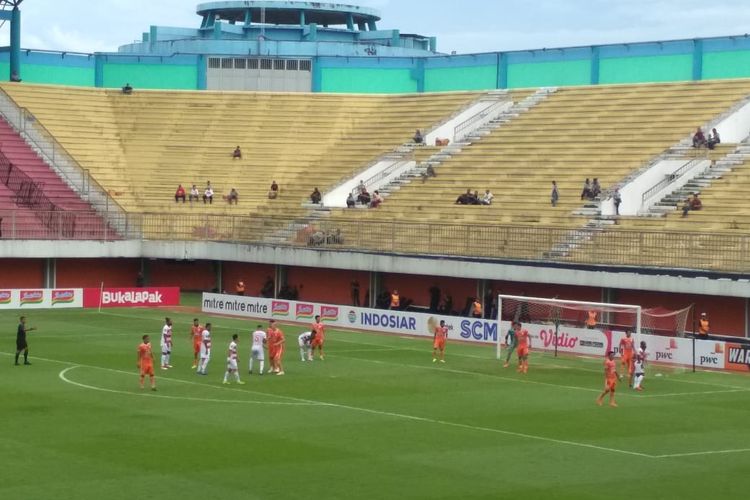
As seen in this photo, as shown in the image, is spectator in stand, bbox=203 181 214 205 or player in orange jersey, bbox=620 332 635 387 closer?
player in orange jersey, bbox=620 332 635 387

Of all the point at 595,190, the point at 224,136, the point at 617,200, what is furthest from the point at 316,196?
the point at 617,200

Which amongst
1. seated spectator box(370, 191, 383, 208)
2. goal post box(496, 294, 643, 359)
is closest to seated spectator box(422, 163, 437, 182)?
seated spectator box(370, 191, 383, 208)

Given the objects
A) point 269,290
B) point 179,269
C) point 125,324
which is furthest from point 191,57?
point 125,324

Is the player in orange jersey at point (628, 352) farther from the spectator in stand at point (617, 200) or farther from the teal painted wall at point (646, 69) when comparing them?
the teal painted wall at point (646, 69)

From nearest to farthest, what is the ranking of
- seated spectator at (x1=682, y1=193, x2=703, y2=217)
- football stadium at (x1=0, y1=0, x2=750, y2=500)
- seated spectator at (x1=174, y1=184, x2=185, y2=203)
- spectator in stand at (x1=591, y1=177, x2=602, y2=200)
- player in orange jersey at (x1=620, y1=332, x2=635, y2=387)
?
football stadium at (x1=0, y1=0, x2=750, y2=500)
player in orange jersey at (x1=620, y1=332, x2=635, y2=387)
seated spectator at (x1=682, y1=193, x2=703, y2=217)
spectator in stand at (x1=591, y1=177, x2=602, y2=200)
seated spectator at (x1=174, y1=184, x2=185, y2=203)

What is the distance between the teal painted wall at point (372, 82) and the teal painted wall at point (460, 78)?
1.36 metres

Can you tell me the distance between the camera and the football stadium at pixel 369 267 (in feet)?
97.8

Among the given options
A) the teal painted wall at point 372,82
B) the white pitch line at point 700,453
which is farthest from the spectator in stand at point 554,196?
the white pitch line at point 700,453

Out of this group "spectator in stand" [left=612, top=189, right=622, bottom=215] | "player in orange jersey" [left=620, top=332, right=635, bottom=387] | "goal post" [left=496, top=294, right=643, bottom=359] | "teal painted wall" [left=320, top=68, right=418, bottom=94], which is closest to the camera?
"player in orange jersey" [left=620, top=332, right=635, bottom=387]

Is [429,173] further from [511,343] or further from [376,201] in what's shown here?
[511,343]

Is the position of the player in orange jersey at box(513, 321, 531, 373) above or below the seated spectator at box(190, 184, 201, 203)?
below

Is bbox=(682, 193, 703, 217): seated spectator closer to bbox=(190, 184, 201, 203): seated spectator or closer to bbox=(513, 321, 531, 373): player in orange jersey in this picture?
bbox=(513, 321, 531, 373): player in orange jersey

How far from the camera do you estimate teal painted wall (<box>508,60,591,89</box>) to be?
3123 inches

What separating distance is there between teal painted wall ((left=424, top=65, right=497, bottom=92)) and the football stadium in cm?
14
